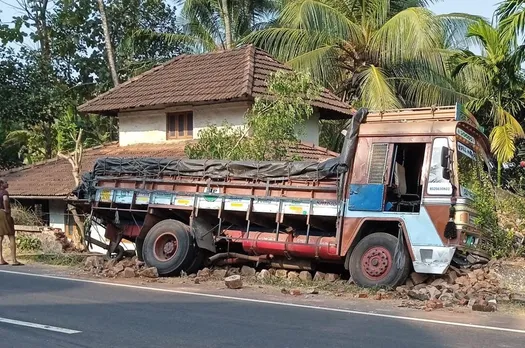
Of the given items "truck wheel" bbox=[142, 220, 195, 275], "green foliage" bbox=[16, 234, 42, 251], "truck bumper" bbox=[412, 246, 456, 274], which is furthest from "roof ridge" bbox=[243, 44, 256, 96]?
"truck bumper" bbox=[412, 246, 456, 274]

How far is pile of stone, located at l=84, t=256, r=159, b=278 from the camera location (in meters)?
13.0

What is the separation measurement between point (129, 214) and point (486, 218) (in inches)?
275

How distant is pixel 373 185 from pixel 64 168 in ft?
45.6

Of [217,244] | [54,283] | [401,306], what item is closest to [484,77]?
[217,244]

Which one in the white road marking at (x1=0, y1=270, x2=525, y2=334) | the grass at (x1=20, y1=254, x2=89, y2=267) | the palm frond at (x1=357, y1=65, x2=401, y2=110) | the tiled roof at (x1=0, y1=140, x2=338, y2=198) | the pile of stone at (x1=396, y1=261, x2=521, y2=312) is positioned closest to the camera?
the white road marking at (x1=0, y1=270, x2=525, y2=334)

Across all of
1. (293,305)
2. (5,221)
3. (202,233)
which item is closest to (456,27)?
(202,233)

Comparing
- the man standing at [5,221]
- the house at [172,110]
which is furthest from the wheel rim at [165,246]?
the house at [172,110]

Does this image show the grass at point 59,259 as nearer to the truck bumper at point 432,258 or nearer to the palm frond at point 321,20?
the truck bumper at point 432,258

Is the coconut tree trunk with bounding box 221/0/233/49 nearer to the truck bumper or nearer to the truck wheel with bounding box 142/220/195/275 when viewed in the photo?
the truck wheel with bounding box 142/220/195/275

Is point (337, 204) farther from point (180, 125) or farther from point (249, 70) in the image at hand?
point (180, 125)

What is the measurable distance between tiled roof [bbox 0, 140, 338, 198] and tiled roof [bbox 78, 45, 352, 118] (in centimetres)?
132

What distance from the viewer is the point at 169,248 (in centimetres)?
1355

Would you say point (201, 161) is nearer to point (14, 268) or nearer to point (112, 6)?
Result: point (14, 268)

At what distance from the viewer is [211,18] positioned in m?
29.5
